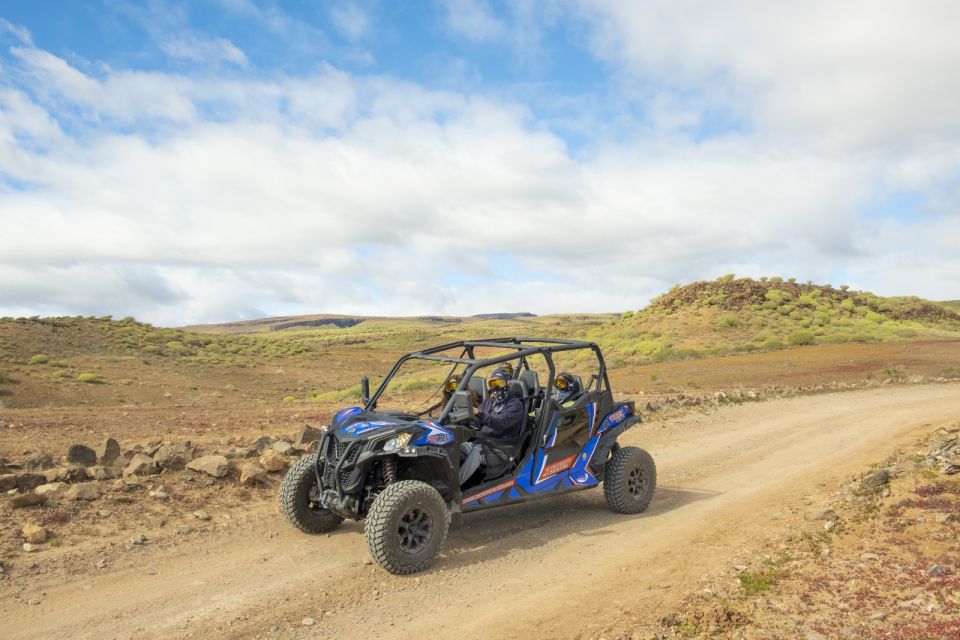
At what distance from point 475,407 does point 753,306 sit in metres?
48.3

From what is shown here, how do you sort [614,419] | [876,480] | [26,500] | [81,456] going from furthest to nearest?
[81,456]
[614,419]
[876,480]
[26,500]

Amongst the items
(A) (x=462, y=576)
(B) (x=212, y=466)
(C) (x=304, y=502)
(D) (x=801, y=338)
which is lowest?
(A) (x=462, y=576)

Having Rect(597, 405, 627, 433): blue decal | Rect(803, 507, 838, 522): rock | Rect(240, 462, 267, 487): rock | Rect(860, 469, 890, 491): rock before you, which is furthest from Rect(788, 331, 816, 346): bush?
Rect(240, 462, 267, 487): rock

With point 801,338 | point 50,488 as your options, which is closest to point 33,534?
point 50,488

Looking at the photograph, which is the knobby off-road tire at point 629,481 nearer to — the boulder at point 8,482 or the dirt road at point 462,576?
the dirt road at point 462,576

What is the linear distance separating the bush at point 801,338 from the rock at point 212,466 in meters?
39.0

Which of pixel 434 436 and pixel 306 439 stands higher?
pixel 434 436

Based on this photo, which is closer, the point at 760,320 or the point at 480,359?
the point at 480,359

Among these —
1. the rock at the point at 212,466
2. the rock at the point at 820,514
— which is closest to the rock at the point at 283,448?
the rock at the point at 212,466

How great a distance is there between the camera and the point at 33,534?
22.7ft

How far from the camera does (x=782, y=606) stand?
5.09 metres

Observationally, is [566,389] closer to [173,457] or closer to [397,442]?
[397,442]

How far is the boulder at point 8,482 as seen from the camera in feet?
25.9

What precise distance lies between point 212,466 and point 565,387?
15.9ft
